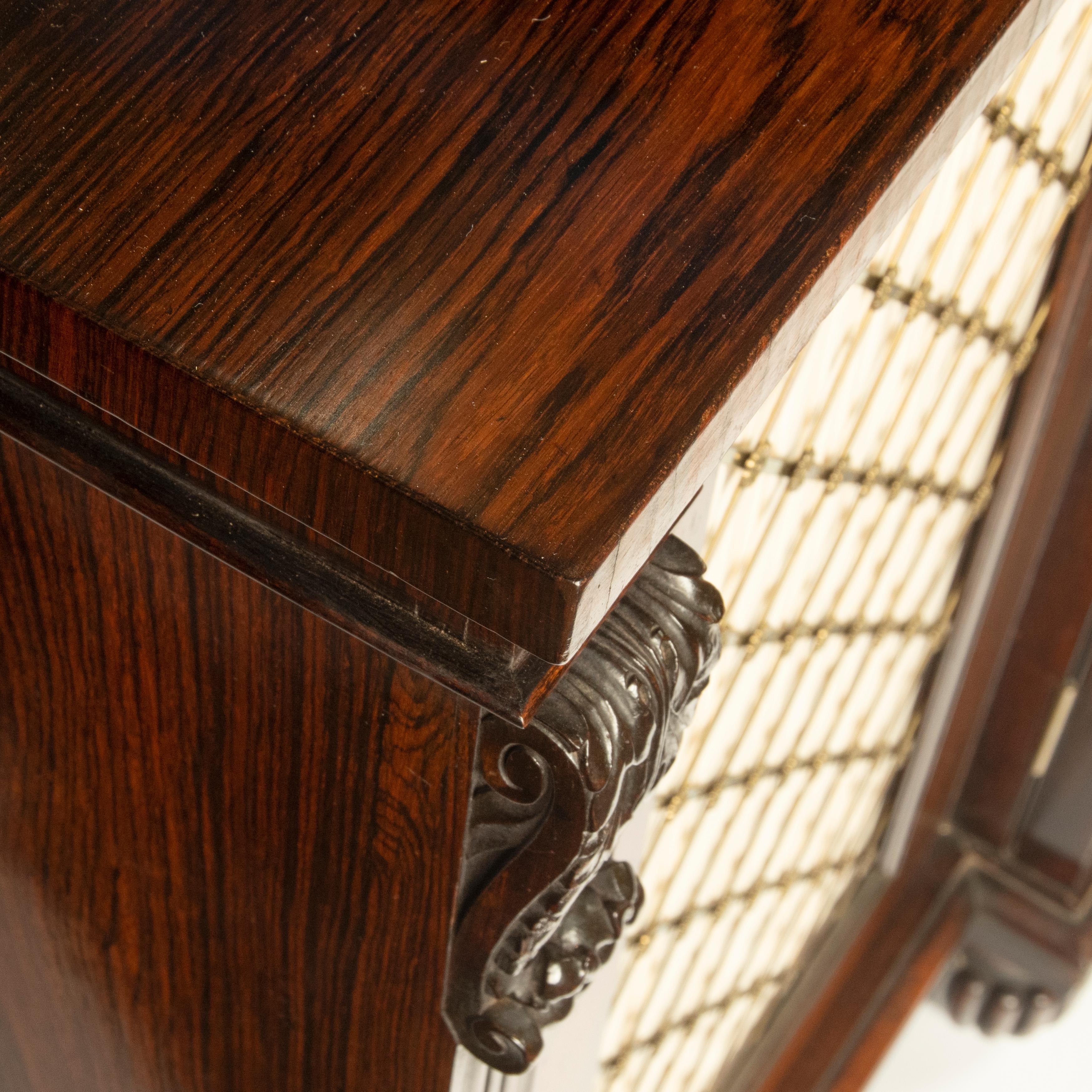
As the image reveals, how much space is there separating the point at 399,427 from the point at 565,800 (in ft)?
0.47

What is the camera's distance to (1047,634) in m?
1.32

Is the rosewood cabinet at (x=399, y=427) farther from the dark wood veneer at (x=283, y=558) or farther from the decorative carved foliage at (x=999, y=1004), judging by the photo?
the decorative carved foliage at (x=999, y=1004)

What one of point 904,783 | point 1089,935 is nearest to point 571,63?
point 904,783

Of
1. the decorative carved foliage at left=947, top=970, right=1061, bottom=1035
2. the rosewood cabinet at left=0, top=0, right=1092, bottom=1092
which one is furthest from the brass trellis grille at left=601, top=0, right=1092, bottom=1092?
the decorative carved foliage at left=947, top=970, right=1061, bottom=1035

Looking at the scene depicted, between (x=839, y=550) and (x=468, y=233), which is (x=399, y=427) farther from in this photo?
(x=839, y=550)

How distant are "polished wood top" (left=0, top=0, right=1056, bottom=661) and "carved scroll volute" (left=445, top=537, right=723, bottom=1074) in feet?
0.23

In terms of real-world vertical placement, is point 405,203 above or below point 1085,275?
below

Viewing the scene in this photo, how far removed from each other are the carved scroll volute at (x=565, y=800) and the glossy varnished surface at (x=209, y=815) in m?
0.01

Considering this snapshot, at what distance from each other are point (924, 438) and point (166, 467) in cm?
60

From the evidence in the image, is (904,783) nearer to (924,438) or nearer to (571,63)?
(924,438)

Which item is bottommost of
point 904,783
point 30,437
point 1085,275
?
point 904,783

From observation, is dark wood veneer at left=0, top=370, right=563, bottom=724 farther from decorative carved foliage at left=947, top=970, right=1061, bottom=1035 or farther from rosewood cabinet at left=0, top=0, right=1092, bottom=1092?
decorative carved foliage at left=947, top=970, right=1061, bottom=1035

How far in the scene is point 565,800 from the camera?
433mm

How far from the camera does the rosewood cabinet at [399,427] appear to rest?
37cm
